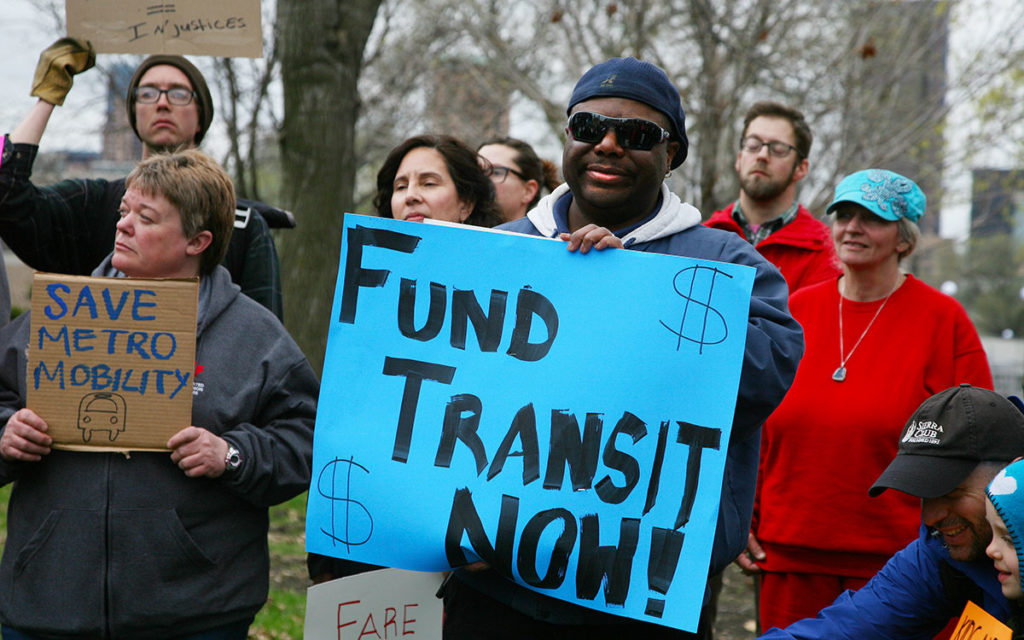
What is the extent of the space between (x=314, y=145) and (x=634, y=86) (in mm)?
6436

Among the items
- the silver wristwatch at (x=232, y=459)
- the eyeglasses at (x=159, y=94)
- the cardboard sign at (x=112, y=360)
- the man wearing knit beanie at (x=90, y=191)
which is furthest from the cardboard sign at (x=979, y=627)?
the eyeglasses at (x=159, y=94)

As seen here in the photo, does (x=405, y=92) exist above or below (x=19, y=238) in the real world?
above

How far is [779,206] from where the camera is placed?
15.0 ft

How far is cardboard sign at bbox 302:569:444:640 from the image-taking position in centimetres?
299

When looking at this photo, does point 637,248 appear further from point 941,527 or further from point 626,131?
point 941,527

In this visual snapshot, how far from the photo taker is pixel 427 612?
3.06 m

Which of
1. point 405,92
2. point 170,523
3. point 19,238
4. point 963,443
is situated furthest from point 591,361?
point 405,92

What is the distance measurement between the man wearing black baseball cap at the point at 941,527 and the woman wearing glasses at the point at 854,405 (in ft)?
2.46

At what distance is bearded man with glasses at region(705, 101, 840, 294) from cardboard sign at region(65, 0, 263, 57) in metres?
2.06

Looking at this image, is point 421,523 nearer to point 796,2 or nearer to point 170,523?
point 170,523

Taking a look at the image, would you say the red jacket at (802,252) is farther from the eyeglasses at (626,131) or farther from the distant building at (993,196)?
the distant building at (993,196)

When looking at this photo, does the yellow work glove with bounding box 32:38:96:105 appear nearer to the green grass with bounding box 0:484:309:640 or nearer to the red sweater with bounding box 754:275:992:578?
the red sweater with bounding box 754:275:992:578

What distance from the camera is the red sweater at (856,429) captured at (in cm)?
355

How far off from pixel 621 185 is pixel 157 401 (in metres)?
1.26
